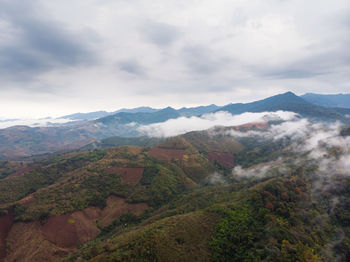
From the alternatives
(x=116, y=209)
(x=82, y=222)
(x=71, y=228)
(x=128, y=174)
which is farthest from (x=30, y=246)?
(x=128, y=174)

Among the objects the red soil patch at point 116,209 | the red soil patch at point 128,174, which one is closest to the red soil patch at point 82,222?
the red soil patch at point 116,209

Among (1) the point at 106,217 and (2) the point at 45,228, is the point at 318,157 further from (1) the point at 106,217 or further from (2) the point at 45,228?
(2) the point at 45,228

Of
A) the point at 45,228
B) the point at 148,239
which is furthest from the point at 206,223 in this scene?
the point at 45,228

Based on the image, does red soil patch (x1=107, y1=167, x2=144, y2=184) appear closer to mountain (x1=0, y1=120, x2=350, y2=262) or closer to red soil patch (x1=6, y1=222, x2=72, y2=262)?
mountain (x1=0, y1=120, x2=350, y2=262)

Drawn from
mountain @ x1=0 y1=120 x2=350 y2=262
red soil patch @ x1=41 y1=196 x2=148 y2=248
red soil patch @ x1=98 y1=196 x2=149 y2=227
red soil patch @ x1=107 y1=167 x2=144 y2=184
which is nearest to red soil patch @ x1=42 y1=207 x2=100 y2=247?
red soil patch @ x1=41 y1=196 x2=148 y2=248

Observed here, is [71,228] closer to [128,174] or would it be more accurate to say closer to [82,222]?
[82,222]

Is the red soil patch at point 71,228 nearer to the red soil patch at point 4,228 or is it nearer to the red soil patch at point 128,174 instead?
the red soil patch at point 4,228
